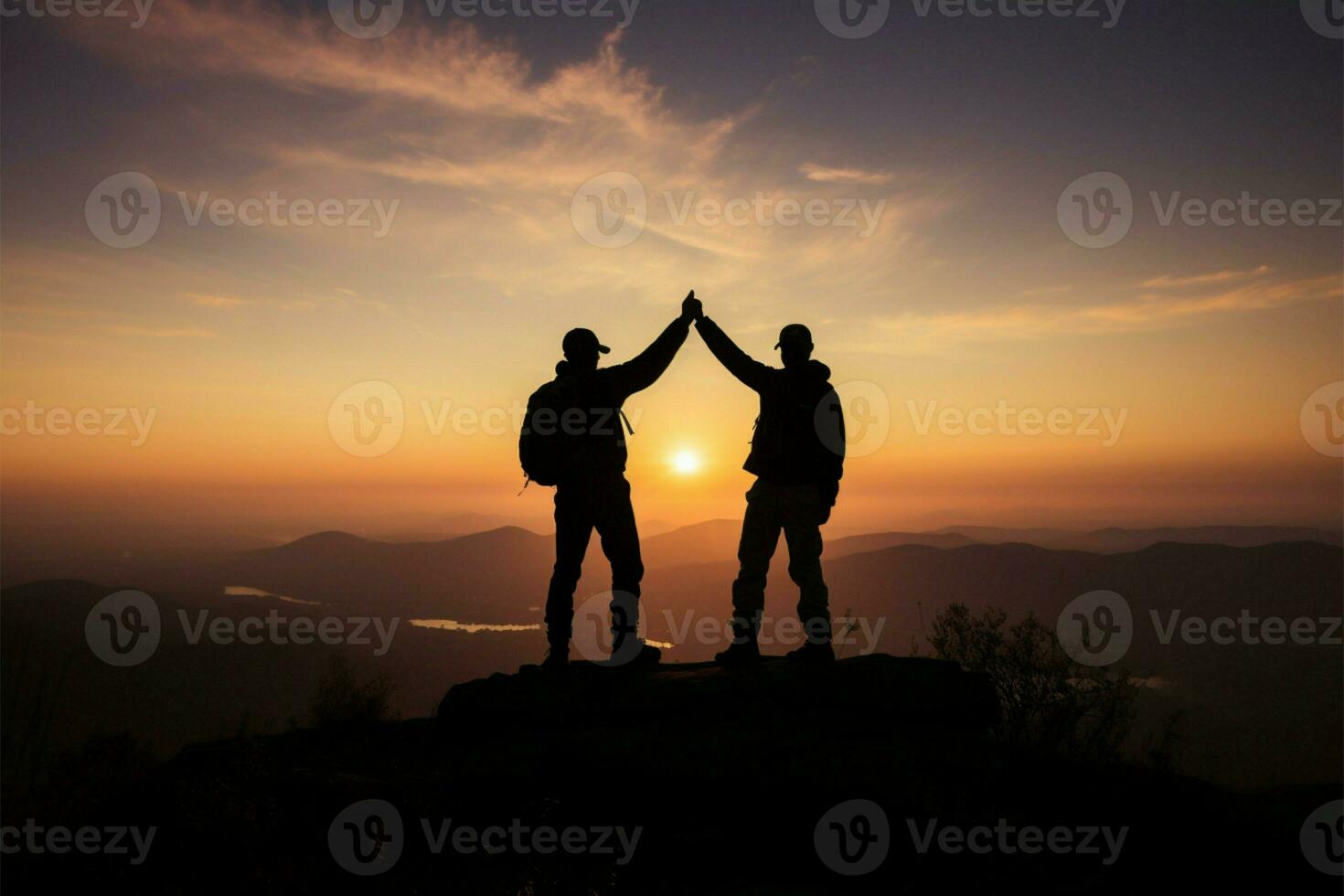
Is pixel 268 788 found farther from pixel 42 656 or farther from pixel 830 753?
pixel 42 656

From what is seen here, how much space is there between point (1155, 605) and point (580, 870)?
238260 mm

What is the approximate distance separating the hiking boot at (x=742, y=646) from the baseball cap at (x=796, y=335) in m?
3.52

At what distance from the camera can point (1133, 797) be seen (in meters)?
6.29

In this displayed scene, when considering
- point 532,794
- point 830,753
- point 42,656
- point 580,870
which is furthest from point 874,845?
point 42,656
